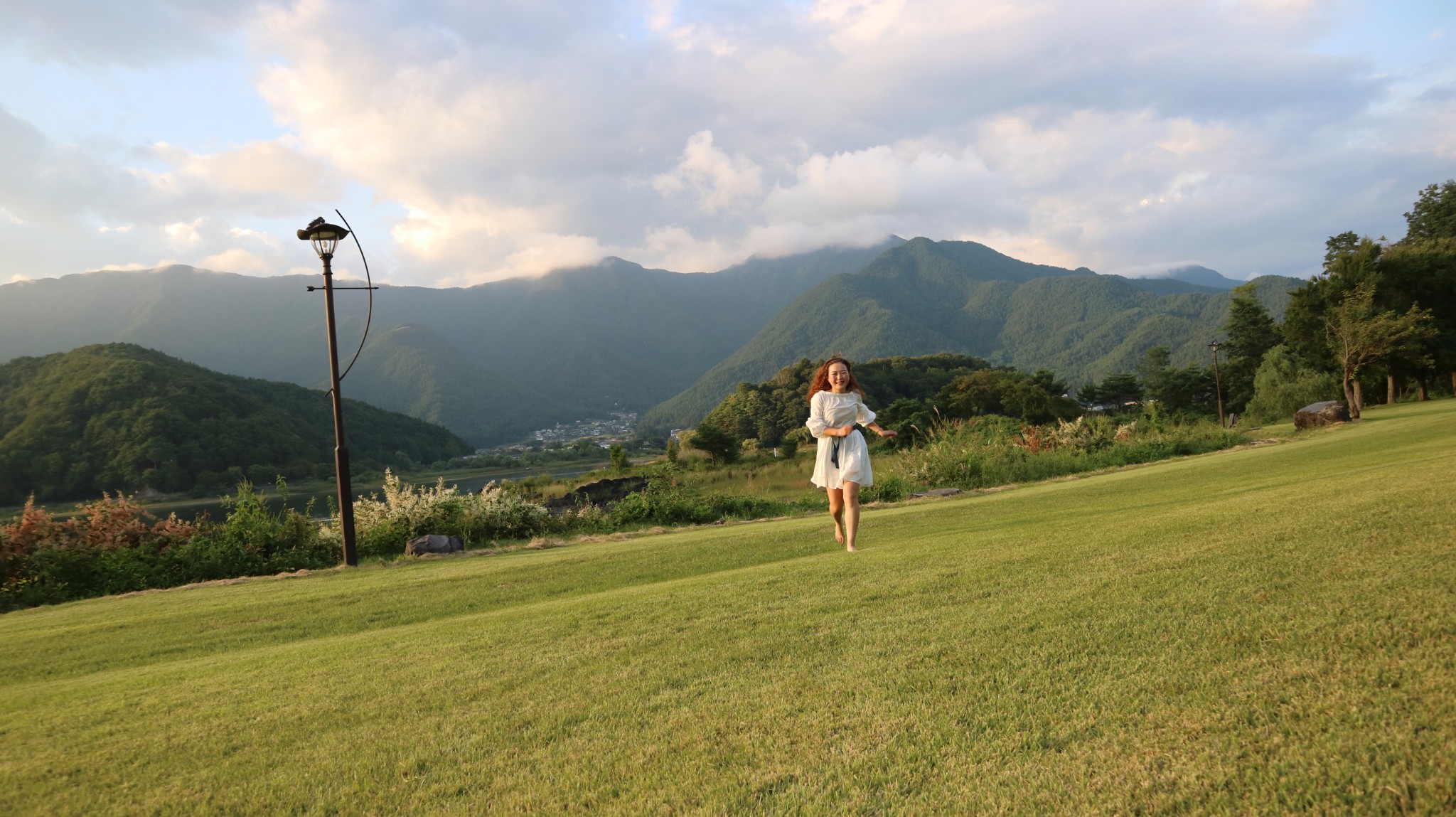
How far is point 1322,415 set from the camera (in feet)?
86.9

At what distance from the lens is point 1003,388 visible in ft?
180

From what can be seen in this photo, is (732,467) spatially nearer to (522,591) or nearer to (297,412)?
(522,591)

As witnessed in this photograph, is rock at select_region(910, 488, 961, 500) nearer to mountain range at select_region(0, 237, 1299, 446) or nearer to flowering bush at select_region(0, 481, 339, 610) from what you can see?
flowering bush at select_region(0, 481, 339, 610)

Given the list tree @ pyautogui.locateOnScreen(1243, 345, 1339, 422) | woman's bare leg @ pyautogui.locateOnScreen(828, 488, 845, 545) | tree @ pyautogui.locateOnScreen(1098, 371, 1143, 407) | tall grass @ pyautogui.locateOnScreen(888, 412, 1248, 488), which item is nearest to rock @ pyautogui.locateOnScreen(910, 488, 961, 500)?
tall grass @ pyautogui.locateOnScreen(888, 412, 1248, 488)

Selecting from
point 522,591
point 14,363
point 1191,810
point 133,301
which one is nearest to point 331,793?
point 1191,810

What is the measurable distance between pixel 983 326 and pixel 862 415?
17749 centimetres

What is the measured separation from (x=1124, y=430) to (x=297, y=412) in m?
70.0

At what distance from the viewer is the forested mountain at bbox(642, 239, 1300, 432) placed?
126m

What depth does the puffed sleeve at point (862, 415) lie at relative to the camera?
7426 millimetres

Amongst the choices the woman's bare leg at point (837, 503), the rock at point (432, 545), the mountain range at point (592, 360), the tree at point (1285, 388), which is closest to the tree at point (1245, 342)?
the tree at point (1285, 388)

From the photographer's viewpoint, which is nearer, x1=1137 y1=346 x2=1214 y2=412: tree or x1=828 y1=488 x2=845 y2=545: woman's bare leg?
x1=828 y1=488 x2=845 y2=545: woman's bare leg

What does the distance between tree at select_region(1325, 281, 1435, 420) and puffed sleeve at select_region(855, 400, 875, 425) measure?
2936cm

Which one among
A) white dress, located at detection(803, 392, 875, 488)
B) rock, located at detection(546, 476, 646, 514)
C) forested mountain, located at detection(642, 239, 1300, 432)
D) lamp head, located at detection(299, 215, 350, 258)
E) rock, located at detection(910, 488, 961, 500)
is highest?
forested mountain, located at detection(642, 239, 1300, 432)

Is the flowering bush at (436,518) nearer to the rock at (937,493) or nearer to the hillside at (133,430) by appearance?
the rock at (937,493)
